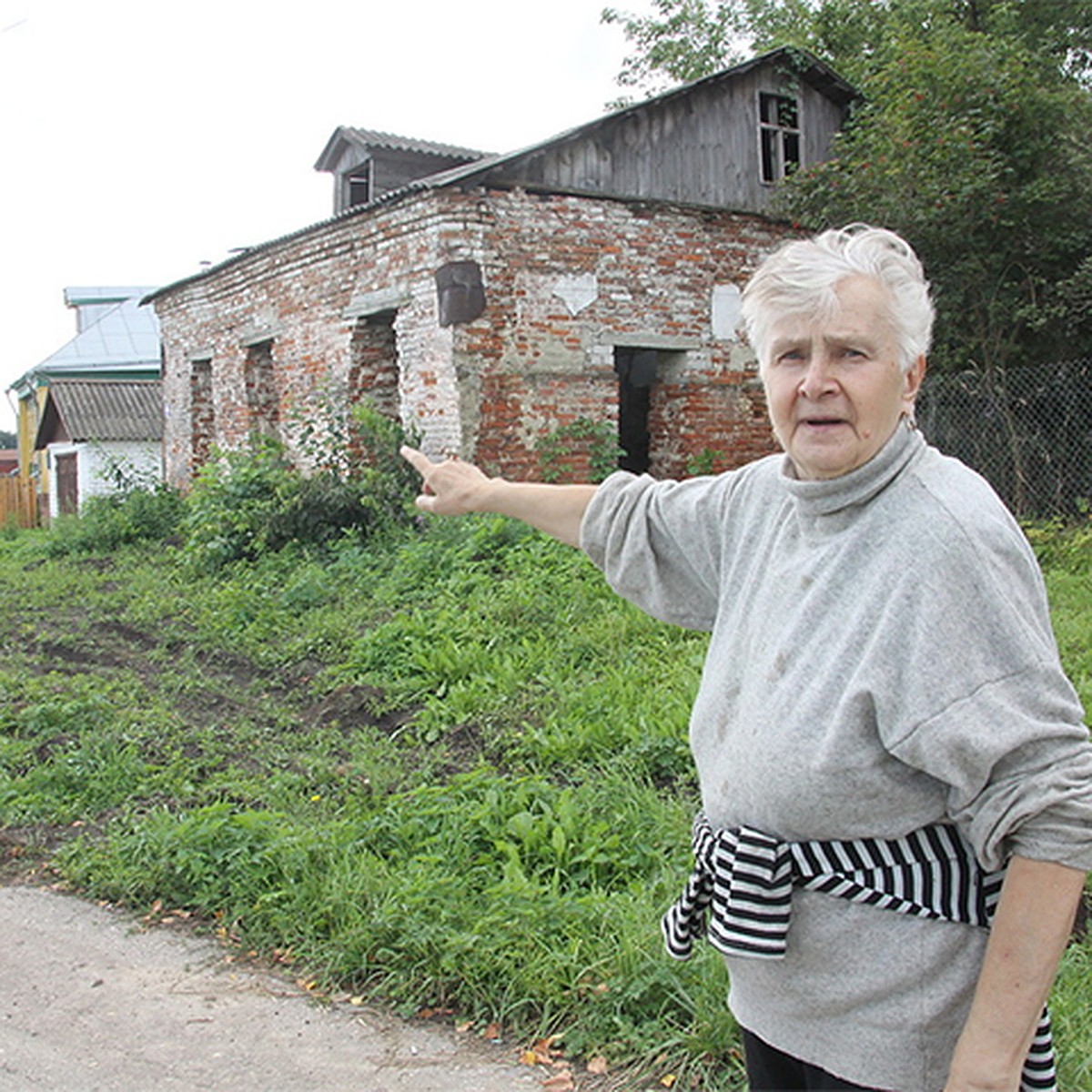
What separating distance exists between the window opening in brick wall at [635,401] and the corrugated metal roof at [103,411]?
39.1ft

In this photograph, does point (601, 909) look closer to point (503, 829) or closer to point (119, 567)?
point (503, 829)

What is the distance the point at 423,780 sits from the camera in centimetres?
528

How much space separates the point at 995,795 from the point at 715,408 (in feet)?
39.2

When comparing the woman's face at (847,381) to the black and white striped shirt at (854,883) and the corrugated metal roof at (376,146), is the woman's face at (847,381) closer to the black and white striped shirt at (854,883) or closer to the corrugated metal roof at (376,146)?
the black and white striped shirt at (854,883)

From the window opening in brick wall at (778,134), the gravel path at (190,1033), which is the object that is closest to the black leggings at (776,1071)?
the gravel path at (190,1033)

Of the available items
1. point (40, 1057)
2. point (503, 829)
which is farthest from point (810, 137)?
point (40, 1057)

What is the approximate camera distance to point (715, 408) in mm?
13172

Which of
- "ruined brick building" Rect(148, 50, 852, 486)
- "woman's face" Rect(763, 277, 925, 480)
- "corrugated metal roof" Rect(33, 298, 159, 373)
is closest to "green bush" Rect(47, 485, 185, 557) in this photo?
"ruined brick building" Rect(148, 50, 852, 486)

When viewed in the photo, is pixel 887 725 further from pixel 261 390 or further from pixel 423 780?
pixel 261 390

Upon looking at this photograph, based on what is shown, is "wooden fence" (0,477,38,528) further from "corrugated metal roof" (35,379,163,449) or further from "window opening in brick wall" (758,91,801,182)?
"window opening in brick wall" (758,91,801,182)

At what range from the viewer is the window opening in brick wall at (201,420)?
1792 centimetres

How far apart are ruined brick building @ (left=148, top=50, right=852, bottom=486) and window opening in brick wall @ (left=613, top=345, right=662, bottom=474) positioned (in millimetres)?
32

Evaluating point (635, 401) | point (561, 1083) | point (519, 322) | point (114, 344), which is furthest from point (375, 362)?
point (114, 344)

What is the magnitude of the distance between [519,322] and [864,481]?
1034 centimetres
